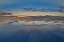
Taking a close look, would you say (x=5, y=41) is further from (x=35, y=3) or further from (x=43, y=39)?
(x=35, y=3)

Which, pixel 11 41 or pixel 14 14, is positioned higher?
pixel 14 14

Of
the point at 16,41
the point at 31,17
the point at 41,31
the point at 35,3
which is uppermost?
the point at 35,3

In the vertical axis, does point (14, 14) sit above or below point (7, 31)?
above

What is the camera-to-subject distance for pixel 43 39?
4.91ft

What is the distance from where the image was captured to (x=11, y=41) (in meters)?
1.48

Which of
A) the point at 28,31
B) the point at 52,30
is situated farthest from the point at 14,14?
the point at 52,30

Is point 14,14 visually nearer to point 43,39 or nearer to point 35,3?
point 35,3

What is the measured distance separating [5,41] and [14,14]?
0.36 metres

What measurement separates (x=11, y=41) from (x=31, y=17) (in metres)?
0.39

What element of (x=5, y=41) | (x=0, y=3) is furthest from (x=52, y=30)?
(x=0, y=3)

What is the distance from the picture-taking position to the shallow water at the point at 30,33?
4.89ft

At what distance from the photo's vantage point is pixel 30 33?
1.51m

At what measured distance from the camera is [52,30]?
1.54m

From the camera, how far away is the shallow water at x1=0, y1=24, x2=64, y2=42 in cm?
149
